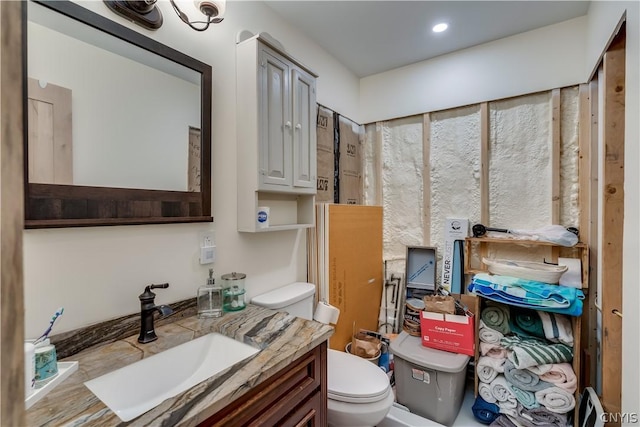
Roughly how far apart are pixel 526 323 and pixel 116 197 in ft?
8.02

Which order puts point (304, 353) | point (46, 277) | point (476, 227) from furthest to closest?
point (476, 227) < point (304, 353) < point (46, 277)

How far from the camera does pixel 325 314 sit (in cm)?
200

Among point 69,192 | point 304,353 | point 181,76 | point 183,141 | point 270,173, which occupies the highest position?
point 181,76

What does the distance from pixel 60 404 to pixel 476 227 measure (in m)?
2.56

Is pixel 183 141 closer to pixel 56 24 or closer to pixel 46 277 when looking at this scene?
pixel 56 24

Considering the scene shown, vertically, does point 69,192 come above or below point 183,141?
below

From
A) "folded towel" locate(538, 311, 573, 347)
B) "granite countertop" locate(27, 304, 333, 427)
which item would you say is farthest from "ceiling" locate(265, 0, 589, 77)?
"folded towel" locate(538, 311, 573, 347)

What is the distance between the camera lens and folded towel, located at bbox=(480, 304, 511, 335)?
199cm

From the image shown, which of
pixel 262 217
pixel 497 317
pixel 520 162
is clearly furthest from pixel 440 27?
pixel 497 317

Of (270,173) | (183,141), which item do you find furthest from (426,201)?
(183,141)

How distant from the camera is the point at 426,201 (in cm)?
266

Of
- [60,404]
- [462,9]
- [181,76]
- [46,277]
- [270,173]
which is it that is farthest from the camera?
[462,9]

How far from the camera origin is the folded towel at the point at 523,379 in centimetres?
175

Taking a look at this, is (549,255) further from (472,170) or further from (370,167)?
(370,167)
